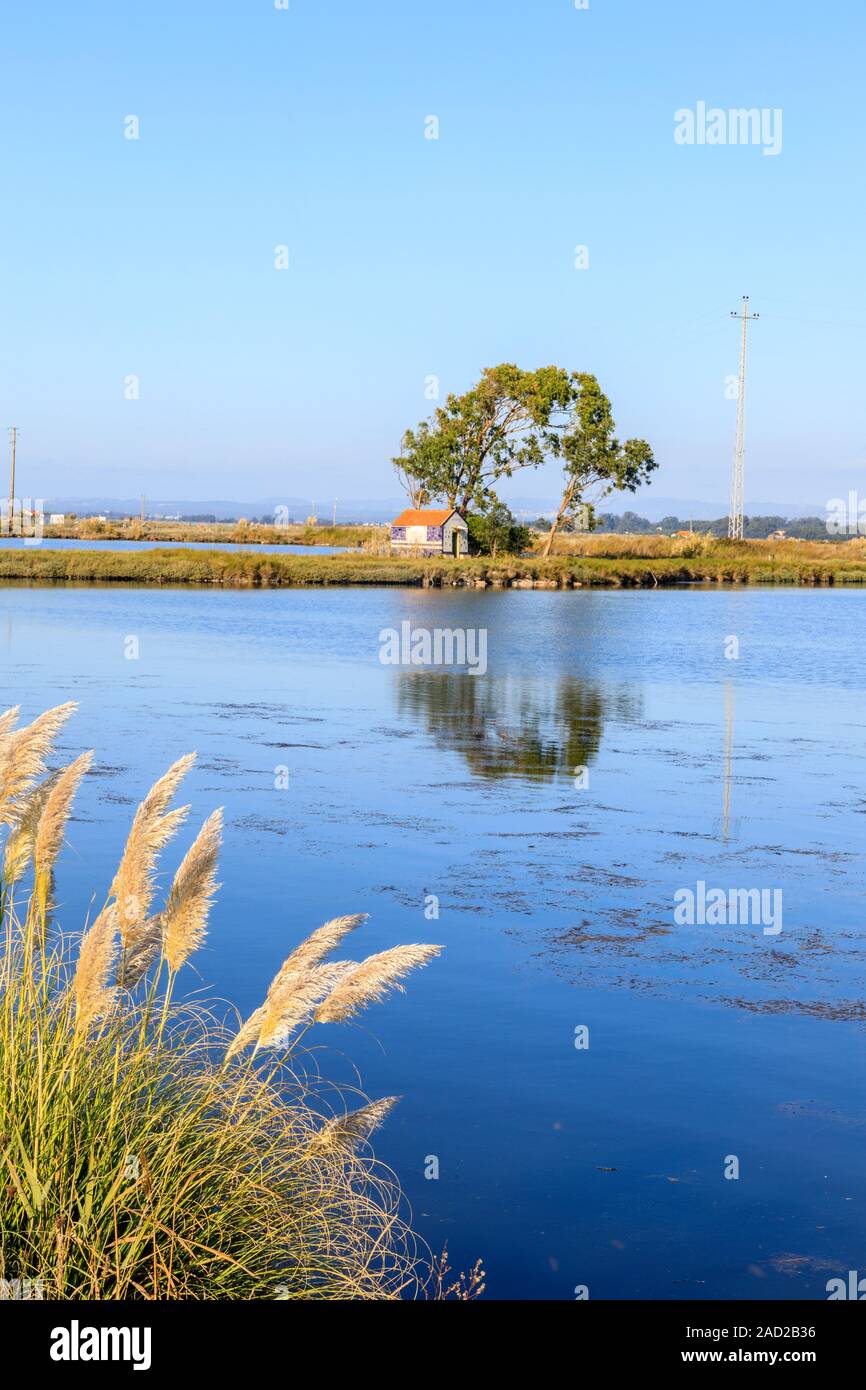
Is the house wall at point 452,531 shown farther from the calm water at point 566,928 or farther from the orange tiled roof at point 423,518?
the calm water at point 566,928

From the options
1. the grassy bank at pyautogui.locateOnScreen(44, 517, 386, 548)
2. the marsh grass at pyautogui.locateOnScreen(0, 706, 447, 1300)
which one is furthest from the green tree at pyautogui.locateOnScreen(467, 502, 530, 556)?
the marsh grass at pyautogui.locateOnScreen(0, 706, 447, 1300)

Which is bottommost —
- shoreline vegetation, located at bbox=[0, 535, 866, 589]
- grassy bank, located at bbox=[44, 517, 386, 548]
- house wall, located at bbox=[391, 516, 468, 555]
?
shoreline vegetation, located at bbox=[0, 535, 866, 589]

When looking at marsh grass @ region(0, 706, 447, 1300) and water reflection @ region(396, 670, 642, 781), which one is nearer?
marsh grass @ region(0, 706, 447, 1300)

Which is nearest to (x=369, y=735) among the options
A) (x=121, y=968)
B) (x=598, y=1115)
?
(x=598, y=1115)

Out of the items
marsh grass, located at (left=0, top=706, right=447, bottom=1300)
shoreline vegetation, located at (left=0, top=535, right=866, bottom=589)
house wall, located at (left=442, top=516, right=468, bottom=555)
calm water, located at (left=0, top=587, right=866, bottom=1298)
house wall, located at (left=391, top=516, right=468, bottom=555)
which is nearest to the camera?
marsh grass, located at (left=0, top=706, right=447, bottom=1300)

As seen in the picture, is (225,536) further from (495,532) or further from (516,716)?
(516,716)

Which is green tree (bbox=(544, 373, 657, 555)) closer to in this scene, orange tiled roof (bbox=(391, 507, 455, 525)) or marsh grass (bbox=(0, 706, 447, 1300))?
orange tiled roof (bbox=(391, 507, 455, 525))

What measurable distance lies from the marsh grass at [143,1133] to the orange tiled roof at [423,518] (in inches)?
3165

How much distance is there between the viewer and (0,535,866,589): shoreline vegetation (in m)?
64.5

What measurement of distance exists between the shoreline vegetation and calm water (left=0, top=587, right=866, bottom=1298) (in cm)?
3895

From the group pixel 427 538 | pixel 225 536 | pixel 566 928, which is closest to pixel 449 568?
pixel 427 538

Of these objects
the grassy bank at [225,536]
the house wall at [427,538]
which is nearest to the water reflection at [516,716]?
the house wall at [427,538]
